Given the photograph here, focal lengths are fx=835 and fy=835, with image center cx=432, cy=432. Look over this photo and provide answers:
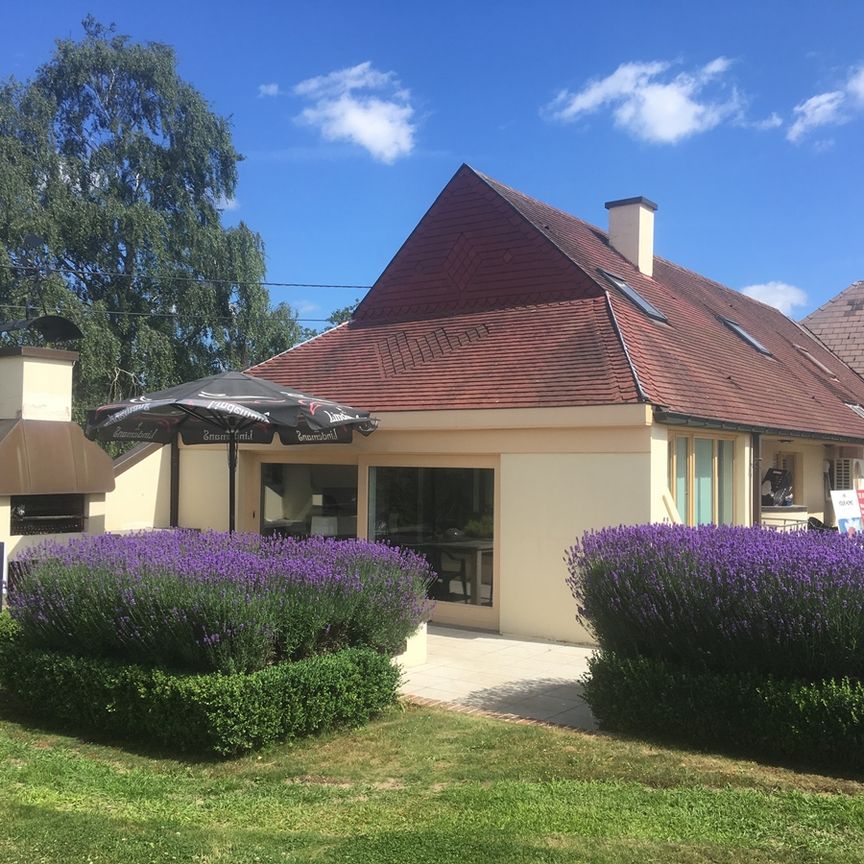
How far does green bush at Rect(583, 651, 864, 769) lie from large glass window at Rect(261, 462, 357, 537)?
6.55m

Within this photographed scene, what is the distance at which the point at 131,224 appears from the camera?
2620 cm

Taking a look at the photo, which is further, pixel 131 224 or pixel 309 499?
pixel 131 224

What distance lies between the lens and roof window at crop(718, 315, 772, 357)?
1787cm

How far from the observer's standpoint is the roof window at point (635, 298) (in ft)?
46.0

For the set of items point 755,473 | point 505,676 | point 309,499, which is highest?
point 755,473

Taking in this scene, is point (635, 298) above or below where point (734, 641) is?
above

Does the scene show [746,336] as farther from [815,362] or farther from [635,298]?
[635,298]

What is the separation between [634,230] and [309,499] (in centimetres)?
934

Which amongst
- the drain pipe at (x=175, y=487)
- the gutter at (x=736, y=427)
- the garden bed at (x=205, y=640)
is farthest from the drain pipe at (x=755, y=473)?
the drain pipe at (x=175, y=487)

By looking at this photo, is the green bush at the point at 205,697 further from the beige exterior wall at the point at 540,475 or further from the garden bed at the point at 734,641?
the beige exterior wall at the point at 540,475

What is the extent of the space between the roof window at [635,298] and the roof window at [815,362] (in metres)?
8.79

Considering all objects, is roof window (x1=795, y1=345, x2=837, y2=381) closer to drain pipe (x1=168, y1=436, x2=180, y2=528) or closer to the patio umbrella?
the patio umbrella

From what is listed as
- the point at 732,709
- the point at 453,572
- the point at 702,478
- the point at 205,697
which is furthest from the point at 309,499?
the point at 732,709

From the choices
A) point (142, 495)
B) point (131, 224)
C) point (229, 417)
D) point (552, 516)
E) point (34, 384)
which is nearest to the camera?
point (229, 417)
